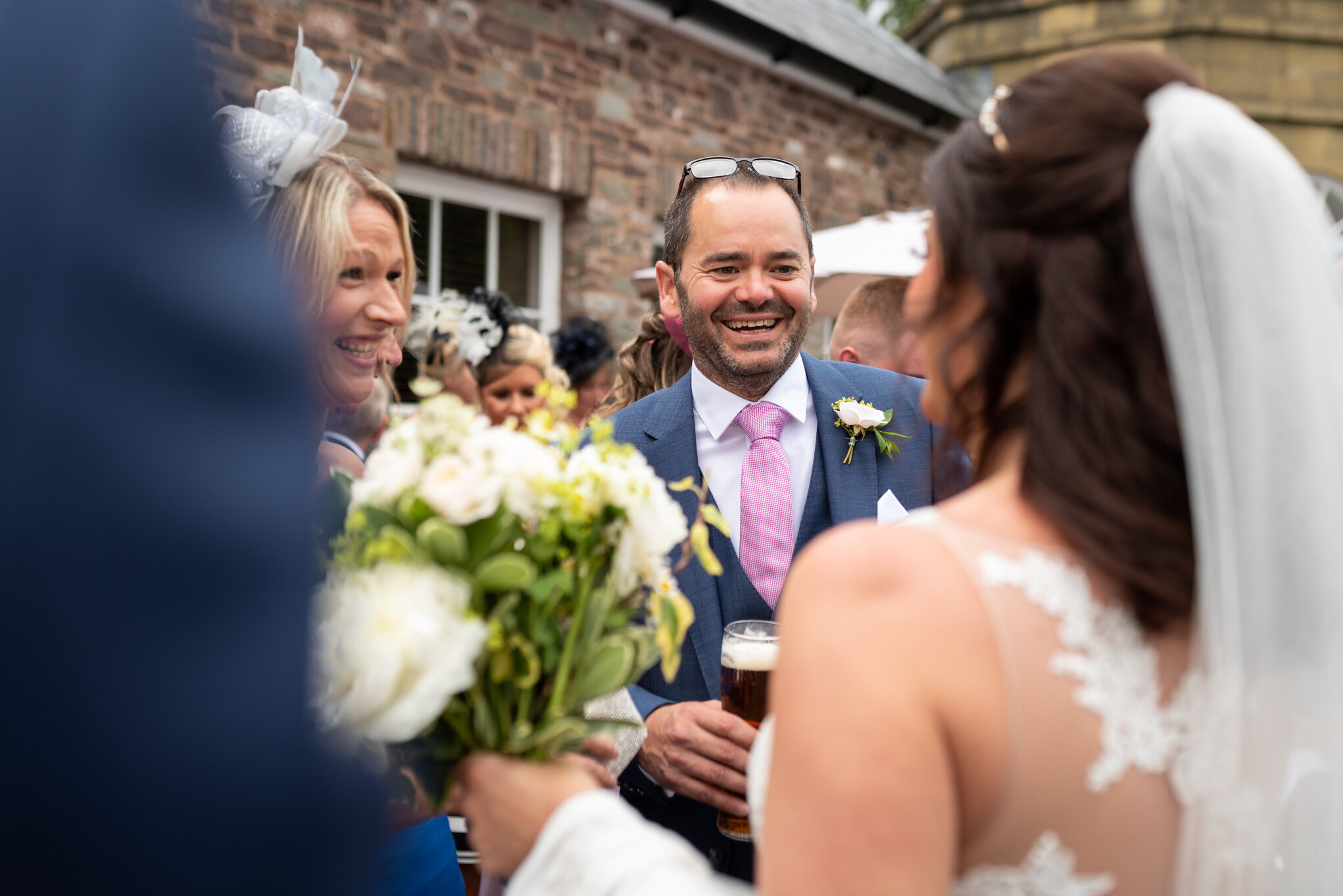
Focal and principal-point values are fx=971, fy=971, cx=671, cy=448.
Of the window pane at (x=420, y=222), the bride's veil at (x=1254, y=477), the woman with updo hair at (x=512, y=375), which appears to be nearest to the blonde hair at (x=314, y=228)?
the bride's veil at (x=1254, y=477)

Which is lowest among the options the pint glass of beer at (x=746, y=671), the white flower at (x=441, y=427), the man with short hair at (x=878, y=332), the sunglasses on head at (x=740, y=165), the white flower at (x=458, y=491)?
the pint glass of beer at (x=746, y=671)

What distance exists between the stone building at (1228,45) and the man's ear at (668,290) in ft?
32.2

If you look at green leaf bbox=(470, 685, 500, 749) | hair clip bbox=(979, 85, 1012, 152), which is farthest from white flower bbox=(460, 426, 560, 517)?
hair clip bbox=(979, 85, 1012, 152)

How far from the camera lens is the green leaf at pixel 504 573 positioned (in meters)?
1.24

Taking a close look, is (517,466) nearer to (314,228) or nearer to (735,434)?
(314,228)

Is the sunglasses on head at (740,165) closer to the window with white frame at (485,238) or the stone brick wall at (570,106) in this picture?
the stone brick wall at (570,106)

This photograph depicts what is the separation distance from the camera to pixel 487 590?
128 cm

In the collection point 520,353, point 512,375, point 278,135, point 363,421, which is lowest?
point 363,421

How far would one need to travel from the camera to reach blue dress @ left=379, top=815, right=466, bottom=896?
218 centimetres

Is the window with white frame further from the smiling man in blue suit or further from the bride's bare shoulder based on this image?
the bride's bare shoulder

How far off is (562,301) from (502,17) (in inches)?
77.1

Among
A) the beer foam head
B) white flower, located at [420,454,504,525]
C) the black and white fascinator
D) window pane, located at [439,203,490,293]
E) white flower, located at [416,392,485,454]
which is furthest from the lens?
window pane, located at [439,203,490,293]

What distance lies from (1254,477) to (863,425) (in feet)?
4.83

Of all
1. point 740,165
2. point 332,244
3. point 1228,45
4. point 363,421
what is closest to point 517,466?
point 332,244
